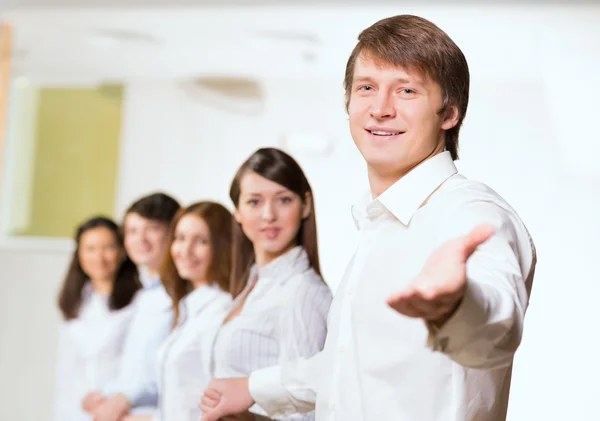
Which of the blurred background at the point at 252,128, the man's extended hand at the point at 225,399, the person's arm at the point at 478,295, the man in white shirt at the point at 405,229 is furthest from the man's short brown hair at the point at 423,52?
the man's extended hand at the point at 225,399

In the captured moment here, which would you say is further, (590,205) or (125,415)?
(125,415)

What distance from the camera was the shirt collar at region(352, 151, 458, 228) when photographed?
121cm

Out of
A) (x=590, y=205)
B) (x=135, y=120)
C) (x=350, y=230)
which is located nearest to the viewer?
(x=350, y=230)

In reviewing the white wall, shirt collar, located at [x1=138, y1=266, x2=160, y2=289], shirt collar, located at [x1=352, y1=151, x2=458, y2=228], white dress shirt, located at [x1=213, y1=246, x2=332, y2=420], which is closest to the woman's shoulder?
white dress shirt, located at [x1=213, y1=246, x2=332, y2=420]

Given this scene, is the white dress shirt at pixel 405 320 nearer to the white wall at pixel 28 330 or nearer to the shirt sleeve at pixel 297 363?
the shirt sleeve at pixel 297 363

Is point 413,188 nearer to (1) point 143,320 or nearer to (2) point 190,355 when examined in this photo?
(2) point 190,355

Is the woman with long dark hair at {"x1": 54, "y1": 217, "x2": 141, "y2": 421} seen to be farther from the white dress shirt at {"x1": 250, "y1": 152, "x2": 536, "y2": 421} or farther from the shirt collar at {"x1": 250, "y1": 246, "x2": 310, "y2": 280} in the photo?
the white dress shirt at {"x1": 250, "y1": 152, "x2": 536, "y2": 421}

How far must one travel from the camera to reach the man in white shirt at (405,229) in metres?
1.11

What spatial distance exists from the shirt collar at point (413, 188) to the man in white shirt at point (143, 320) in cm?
99

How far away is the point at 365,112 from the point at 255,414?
0.67m

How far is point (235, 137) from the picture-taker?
2.13m

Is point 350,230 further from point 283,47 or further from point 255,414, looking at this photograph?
point 283,47

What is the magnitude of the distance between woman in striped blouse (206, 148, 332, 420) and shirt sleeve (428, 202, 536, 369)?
2.35ft

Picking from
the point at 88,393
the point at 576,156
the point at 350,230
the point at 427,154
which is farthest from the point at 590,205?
the point at 88,393
